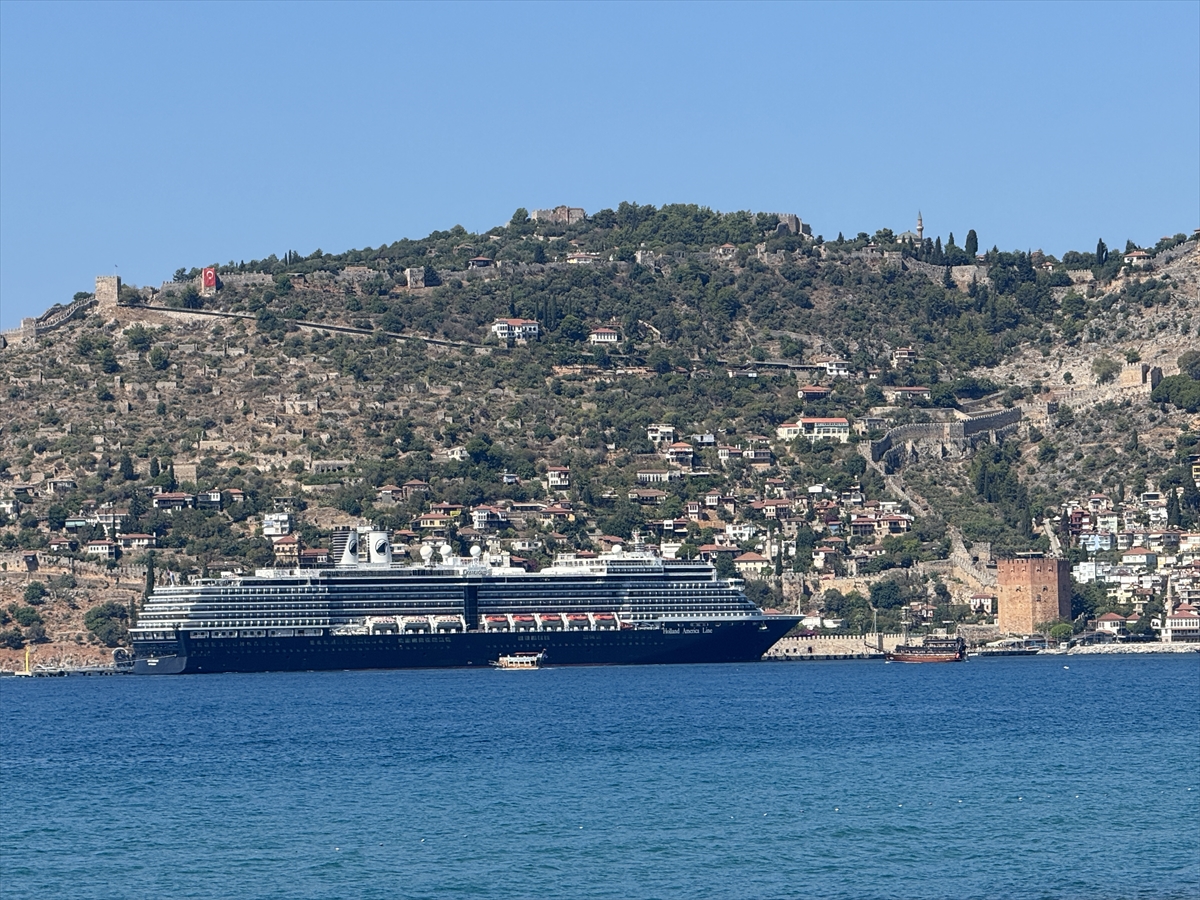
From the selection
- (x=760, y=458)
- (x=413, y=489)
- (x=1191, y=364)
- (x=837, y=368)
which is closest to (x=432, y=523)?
(x=413, y=489)

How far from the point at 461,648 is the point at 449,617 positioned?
4.43ft

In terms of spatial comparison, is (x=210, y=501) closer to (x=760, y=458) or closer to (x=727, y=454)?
(x=727, y=454)

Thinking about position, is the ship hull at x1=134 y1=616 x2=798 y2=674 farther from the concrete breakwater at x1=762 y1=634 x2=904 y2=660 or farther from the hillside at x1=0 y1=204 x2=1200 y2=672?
the hillside at x1=0 y1=204 x2=1200 y2=672

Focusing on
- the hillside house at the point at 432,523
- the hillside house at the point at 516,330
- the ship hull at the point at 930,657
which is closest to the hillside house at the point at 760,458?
the hillside house at the point at 432,523

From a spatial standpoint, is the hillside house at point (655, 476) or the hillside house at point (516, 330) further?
the hillside house at point (516, 330)

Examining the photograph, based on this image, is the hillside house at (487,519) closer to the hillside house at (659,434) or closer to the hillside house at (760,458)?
the hillside house at (659,434)

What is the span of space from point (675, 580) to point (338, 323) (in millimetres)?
56575

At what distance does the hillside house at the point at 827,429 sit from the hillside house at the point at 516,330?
68.0 ft

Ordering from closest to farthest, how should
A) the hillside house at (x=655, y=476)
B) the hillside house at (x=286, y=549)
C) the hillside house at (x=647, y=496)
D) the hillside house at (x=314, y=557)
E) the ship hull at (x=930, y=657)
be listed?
the ship hull at (x=930, y=657), the hillside house at (x=314, y=557), the hillside house at (x=286, y=549), the hillside house at (x=647, y=496), the hillside house at (x=655, y=476)

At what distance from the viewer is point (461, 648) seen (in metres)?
102

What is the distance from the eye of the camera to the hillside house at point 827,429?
141000mm

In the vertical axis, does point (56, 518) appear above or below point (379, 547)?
above

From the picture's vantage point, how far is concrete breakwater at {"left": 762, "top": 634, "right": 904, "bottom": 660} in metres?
112

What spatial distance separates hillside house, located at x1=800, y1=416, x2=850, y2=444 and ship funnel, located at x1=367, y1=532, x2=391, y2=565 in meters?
38.1
